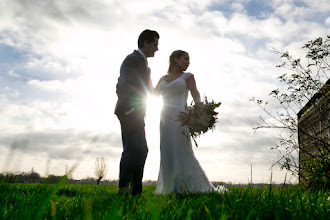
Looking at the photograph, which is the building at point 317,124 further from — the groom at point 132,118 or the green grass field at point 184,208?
the green grass field at point 184,208

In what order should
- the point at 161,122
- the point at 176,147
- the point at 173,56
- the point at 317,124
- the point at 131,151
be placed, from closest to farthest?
the point at 131,151
the point at 176,147
the point at 161,122
the point at 173,56
the point at 317,124

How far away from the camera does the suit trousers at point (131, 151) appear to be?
5172mm

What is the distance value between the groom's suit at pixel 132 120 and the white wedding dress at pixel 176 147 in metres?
0.66

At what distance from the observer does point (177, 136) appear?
19.0 feet

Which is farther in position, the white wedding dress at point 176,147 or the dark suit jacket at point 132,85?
the white wedding dress at point 176,147

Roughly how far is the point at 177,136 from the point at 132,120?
1.07 metres

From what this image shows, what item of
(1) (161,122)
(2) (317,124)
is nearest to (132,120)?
(1) (161,122)

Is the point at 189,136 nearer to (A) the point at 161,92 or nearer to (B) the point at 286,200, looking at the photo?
(A) the point at 161,92

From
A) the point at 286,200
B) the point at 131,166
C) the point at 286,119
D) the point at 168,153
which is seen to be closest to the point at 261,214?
the point at 286,200

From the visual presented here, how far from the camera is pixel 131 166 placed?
Answer: 5.18 meters

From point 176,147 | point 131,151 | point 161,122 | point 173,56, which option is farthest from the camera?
point 173,56

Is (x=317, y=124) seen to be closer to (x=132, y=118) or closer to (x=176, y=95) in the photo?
(x=176, y=95)

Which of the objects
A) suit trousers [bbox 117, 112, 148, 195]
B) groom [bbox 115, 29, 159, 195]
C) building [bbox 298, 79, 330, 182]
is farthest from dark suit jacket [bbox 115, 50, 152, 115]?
building [bbox 298, 79, 330, 182]

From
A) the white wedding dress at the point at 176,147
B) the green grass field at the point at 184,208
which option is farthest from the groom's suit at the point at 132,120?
the green grass field at the point at 184,208
